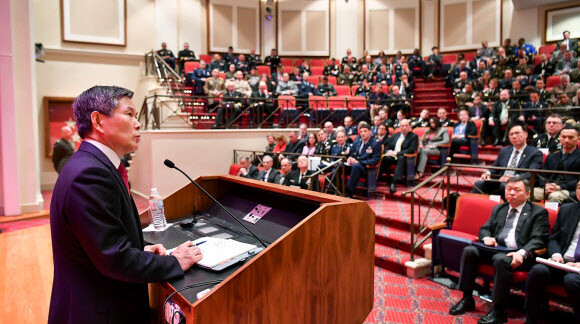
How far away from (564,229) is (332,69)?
10.5 m

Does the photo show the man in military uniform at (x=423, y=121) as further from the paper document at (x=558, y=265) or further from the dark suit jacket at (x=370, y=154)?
the paper document at (x=558, y=265)

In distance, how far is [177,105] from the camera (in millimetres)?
8727

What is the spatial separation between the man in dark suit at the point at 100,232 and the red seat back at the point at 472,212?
119 inches

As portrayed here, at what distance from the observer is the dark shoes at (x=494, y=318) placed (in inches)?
109

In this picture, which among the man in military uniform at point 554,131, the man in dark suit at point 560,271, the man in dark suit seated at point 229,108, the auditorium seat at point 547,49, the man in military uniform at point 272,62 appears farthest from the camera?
the man in military uniform at point 272,62

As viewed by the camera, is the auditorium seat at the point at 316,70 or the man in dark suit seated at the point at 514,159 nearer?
the man in dark suit seated at the point at 514,159

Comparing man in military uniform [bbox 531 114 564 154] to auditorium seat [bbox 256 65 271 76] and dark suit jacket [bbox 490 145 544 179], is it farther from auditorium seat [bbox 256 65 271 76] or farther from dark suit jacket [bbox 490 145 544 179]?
auditorium seat [bbox 256 65 271 76]

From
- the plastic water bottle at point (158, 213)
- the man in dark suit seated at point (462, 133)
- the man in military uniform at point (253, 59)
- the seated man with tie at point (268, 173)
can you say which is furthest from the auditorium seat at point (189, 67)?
the plastic water bottle at point (158, 213)

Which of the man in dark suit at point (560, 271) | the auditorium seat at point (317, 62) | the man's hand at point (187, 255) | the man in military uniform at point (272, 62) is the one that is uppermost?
the auditorium seat at point (317, 62)

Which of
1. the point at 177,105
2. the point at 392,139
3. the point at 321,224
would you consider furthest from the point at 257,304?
the point at 177,105

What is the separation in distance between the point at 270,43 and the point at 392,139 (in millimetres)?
8499

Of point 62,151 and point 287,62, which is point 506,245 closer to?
point 62,151

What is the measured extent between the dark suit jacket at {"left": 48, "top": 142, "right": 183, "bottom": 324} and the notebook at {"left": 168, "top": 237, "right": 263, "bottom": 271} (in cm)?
20

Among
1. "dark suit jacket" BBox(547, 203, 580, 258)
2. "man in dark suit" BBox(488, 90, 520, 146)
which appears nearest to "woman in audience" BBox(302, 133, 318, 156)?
"man in dark suit" BBox(488, 90, 520, 146)
